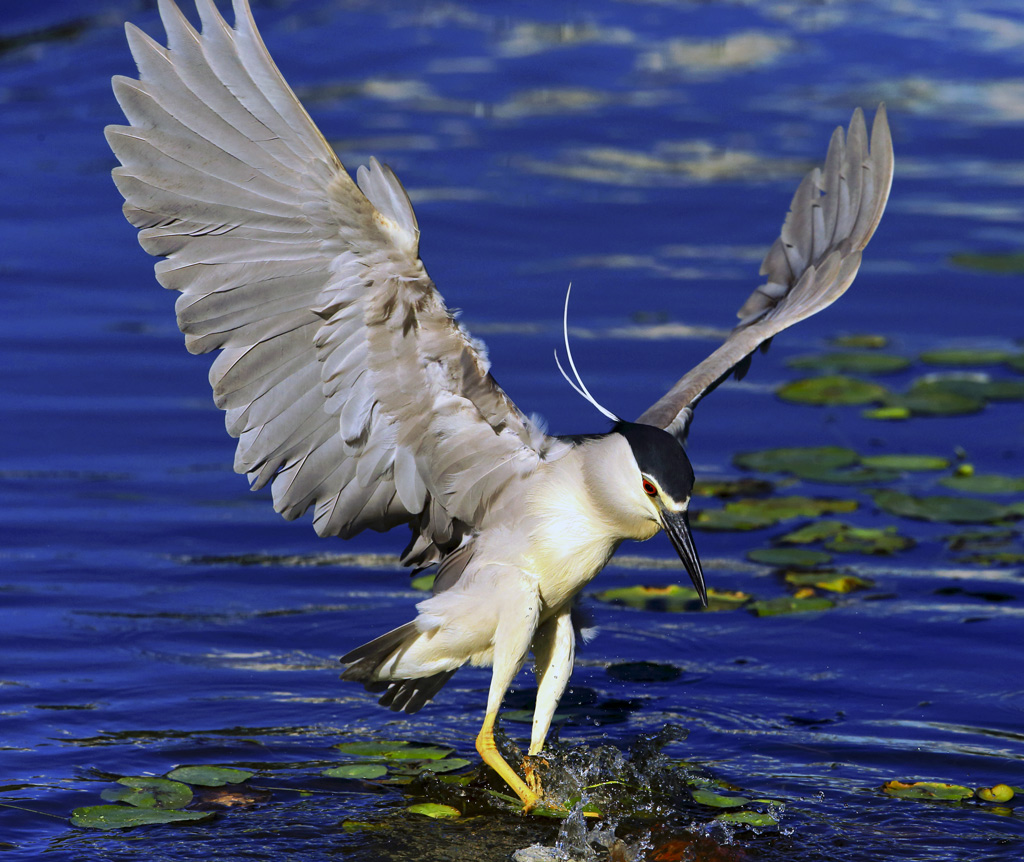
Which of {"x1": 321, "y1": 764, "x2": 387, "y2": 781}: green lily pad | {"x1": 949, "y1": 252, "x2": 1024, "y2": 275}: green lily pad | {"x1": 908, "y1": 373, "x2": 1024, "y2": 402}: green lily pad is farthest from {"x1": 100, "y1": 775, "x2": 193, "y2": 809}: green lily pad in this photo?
{"x1": 949, "y1": 252, "x2": 1024, "y2": 275}: green lily pad

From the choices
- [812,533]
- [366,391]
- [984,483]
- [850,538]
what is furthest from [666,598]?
[366,391]

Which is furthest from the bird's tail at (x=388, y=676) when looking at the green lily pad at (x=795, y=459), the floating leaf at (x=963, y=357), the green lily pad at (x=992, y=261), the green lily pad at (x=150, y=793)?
the green lily pad at (x=992, y=261)

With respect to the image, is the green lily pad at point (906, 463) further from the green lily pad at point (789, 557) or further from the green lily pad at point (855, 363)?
the green lily pad at point (855, 363)

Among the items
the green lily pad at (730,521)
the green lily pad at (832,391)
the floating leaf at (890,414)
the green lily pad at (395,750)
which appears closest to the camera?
the green lily pad at (395,750)

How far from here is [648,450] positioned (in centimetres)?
405

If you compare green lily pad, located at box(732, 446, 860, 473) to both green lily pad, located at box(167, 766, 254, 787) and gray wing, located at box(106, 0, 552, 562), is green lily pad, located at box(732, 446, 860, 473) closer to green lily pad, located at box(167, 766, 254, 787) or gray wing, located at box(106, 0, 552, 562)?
gray wing, located at box(106, 0, 552, 562)

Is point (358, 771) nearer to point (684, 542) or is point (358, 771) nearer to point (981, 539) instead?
point (684, 542)

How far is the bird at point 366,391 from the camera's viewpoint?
3883 millimetres

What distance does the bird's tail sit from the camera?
437cm

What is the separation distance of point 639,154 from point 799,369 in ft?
14.1

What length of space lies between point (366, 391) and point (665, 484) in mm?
866

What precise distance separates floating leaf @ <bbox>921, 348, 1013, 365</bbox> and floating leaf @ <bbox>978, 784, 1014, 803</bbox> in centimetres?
378

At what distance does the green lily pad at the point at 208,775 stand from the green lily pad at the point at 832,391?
156 inches

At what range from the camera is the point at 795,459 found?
6.61 meters
